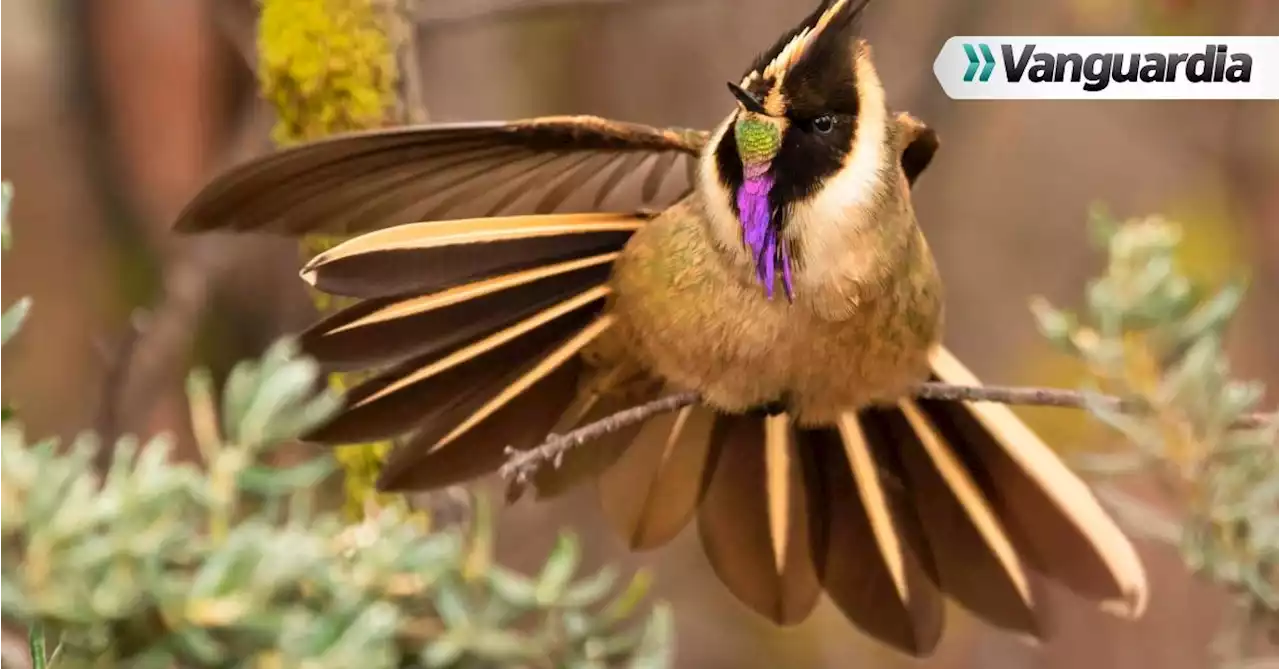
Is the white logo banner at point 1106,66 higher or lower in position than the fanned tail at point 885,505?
higher

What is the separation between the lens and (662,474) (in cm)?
50

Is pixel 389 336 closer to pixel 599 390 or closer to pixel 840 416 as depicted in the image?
pixel 599 390

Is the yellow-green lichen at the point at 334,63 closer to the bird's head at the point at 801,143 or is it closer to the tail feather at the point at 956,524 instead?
the bird's head at the point at 801,143

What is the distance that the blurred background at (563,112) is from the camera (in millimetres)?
615

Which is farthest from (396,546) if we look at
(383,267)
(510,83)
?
(510,83)

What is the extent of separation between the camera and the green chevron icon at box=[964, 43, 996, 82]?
479mm

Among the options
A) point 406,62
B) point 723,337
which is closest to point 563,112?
point 406,62

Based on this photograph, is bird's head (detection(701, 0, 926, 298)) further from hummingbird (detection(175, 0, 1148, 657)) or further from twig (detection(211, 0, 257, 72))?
twig (detection(211, 0, 257, 72))

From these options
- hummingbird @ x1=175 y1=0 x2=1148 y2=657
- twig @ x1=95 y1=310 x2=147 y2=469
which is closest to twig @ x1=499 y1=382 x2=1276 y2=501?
hummingbird @ x1=175 y1=0 x2=1148 y2=657

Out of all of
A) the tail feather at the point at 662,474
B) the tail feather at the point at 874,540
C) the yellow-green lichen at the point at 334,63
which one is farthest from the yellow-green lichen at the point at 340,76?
the tail feather at the point at 874,540

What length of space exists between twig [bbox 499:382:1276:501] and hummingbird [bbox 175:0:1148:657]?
0.01 meters

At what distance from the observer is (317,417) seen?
0.82 feet

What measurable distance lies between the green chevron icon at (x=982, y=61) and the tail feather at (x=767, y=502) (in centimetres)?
19

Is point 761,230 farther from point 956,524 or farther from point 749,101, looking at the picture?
point 956,524
